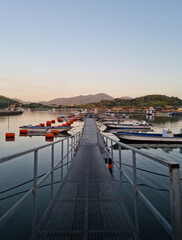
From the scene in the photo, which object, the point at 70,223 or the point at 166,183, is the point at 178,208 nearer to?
the point at 70,223

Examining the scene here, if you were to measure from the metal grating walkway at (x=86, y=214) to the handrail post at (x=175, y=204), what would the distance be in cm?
165

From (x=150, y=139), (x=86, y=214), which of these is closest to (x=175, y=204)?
(x=86, y=214)

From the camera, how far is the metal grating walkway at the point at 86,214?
303 cm

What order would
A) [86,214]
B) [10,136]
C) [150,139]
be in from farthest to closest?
[10,136], [150,139], [86,214]

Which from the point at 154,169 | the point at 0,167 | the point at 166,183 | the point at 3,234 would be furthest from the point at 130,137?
the point at 3,234

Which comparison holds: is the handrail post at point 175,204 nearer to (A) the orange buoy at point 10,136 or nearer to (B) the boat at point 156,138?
(B) the boat at point 156,138

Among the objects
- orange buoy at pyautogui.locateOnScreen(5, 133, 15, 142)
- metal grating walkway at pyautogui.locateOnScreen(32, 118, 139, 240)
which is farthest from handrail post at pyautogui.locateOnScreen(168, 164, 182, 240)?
orange buoy at pyautogui.locateOnScreen(5, 133, 15, 142)

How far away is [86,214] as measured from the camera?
3.57 m

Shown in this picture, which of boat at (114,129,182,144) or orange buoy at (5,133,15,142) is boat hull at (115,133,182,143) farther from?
orange buoy at (5,133,15,142)

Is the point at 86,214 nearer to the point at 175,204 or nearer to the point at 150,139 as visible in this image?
the point at 175,204

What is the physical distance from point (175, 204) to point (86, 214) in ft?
8.20

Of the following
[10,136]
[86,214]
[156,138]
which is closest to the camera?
[86,214]

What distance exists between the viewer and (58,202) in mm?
4242

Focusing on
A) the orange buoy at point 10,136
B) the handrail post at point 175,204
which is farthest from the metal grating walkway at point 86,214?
the orange buoy at point 10,136
